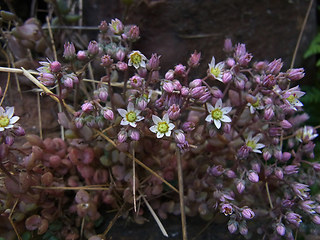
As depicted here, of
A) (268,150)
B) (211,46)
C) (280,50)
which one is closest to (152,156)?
(268,150)

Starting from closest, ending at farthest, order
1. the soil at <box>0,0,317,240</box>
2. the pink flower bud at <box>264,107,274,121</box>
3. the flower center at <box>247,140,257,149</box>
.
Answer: the pink flower bud at <box>264,107,274,121</box> → the flower center at <box>247,140,257,149</box> → the soil at <box>0,0,317,240</box>

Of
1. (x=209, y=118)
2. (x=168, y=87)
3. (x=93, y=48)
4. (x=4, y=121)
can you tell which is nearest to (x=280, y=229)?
(x=209, y=118)

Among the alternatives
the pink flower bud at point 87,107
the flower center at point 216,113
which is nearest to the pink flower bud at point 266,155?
the flower center at point 216,113

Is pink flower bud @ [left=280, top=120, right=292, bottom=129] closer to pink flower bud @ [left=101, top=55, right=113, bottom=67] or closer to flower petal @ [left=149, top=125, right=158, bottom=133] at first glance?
flower petal @ [left=149, top=125, right=158, bottom=133]

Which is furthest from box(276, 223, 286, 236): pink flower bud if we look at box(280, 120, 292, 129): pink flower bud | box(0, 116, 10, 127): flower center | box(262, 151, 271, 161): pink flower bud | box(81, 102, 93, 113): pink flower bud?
box(0, 116, 10, 127): flower center

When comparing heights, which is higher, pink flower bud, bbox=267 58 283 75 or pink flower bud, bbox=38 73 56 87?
pink flower bud, bbox=267 58 283 75

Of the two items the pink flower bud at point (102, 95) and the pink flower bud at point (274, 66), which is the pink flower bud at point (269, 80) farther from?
the pink flower bud at point (102, 95)

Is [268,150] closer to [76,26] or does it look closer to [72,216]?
[72,216]

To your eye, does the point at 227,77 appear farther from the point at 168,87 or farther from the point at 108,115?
the point at 108,115
